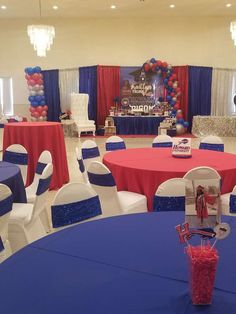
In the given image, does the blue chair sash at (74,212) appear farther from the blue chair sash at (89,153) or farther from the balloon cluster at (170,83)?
the balloon cluster at (170,83)

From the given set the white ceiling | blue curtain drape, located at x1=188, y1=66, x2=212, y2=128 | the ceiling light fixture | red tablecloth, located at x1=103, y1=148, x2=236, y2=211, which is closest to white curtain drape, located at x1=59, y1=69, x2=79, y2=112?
the white ceiling

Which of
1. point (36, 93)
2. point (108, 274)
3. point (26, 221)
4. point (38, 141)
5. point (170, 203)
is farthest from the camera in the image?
point (36, 93)

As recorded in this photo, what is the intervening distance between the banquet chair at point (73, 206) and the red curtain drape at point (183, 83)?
1100 cm

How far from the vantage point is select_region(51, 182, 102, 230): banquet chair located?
2222 mm

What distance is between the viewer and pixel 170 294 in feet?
4.27

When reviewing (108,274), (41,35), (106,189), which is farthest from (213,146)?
(41,35)

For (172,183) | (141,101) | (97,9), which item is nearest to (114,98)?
(141,101)

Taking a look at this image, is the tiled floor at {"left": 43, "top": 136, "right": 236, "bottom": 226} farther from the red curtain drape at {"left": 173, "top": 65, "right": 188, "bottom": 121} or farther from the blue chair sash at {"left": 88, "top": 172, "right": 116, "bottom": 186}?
the blue chair sash at {"left": 88, "top": 172, "right": 116, "bottom": 186}

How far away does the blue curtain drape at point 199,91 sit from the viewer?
41.8 feet

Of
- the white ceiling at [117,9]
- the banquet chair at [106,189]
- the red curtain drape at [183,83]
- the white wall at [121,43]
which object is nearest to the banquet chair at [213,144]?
the banquet chair at [106,189]

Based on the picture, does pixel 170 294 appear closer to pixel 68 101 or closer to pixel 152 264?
pixel 152 264

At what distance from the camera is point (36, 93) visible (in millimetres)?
11992

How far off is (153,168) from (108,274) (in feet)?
6.74

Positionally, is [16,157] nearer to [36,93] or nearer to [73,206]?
[73,206]
